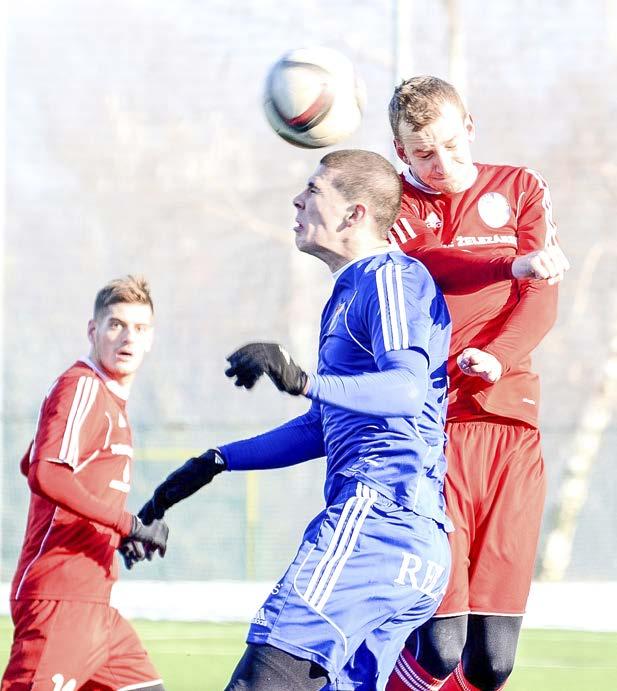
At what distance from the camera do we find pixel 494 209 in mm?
4797

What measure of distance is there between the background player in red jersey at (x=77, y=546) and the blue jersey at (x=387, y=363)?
1.23 metres

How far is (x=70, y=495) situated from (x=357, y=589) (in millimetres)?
1475

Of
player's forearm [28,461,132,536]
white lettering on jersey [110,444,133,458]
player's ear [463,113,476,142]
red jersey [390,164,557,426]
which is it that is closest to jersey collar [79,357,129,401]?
white lettering on jersey [110,444,133,458]

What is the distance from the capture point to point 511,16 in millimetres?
21562

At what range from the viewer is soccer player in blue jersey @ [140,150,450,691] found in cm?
357

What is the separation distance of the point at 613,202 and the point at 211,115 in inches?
273

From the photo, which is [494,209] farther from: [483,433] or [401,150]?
[483,433]

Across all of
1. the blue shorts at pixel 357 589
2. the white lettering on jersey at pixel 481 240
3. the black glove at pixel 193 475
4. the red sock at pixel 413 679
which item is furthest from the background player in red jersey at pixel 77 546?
the white lettering on jersey at pixel 481 240

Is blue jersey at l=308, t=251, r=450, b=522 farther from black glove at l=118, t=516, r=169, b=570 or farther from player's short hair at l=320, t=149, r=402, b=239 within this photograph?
black glove at l=118, t=516, r=169, b=570

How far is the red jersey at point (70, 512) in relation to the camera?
4855 millimetres

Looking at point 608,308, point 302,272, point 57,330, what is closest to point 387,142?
point 302,272

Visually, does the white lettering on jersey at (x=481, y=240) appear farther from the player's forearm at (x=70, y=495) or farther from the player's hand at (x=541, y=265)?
the player's forearm at (x=70, y=495)

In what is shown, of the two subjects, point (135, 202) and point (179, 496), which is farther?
point (135, 202)

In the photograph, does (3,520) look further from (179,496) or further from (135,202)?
(179,496)
